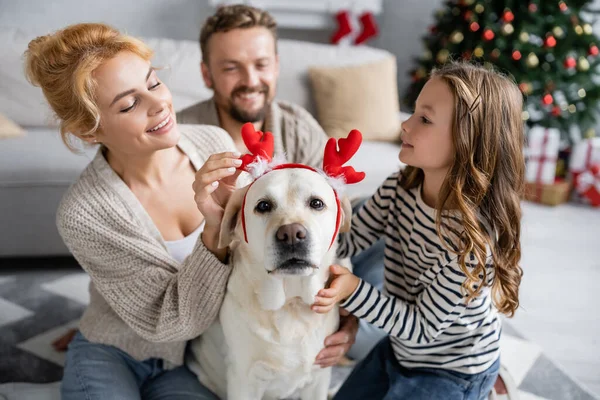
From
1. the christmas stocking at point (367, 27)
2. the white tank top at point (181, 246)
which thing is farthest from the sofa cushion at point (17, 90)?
the christmas stocking at point (367, 27)

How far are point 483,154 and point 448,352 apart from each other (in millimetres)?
532

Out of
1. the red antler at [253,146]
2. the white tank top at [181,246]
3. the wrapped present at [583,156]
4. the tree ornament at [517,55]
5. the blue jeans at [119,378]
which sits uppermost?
the red antler at [253,146]

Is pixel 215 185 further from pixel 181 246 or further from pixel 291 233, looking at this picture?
pixel 181 246

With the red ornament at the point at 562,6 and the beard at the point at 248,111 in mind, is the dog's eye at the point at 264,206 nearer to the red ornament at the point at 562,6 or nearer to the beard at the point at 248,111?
the beard at the point at 248,111

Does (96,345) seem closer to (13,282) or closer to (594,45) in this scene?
(13,282)

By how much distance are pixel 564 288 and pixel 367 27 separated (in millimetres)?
2604

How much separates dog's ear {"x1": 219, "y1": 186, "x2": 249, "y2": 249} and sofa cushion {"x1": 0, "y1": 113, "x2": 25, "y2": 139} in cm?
208

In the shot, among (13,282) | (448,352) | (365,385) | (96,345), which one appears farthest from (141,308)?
(13,282)

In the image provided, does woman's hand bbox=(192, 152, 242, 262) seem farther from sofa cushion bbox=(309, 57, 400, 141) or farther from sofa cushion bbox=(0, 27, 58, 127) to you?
sofa cushion bbox=(0, 27, 58, 127)

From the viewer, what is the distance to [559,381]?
6.19ft

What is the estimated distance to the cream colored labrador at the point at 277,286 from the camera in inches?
41.3

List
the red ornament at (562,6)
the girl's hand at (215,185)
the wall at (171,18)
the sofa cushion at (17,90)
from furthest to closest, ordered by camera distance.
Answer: the wall at (171,18) → the red ornament at (562,6) → the sofa cushion at (17,90) → the girl's hand at (215,185)

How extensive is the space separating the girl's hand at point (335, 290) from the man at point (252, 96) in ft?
1.86

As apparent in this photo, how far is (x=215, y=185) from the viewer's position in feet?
3.89
